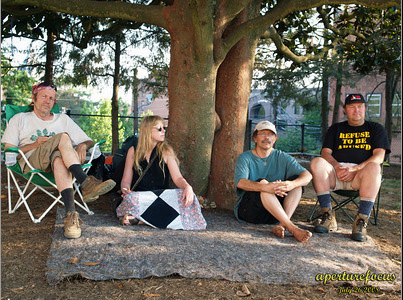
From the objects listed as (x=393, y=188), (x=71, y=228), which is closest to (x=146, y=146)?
(x=71, y=228)

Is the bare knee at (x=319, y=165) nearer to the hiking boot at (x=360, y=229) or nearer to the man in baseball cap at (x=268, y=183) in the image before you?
the man in baseball cap at (x=268, y=183)

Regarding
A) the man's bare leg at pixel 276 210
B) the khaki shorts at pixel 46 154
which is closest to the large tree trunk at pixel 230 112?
the man's bare leg at pixel 276 210

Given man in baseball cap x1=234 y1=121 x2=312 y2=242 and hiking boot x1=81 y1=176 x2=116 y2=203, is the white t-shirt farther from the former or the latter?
man in baseball cap x1=234 y1=121 x2=312 y2=242

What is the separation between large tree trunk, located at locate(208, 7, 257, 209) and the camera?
5352 millimetres

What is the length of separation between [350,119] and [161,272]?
107 inches

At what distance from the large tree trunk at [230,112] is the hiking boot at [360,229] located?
71.2 inches

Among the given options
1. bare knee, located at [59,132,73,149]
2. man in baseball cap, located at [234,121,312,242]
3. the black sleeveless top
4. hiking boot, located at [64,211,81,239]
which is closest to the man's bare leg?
man in baseball cap, located at [234,121,312,242]

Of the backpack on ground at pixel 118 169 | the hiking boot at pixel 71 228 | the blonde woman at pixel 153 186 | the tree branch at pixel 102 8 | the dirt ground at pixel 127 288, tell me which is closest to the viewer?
the dirt ground at pixel 127 288

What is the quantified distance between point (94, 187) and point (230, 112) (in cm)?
233

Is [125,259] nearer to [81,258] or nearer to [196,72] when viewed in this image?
[81,258]

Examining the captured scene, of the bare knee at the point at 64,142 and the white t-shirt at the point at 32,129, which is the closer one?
the bare knee at the point at 64,142

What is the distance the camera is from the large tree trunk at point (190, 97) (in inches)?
193

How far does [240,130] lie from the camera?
544 centimetres

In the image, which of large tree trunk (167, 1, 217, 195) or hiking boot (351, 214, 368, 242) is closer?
hiking boot (351, 214, 368, 242)
